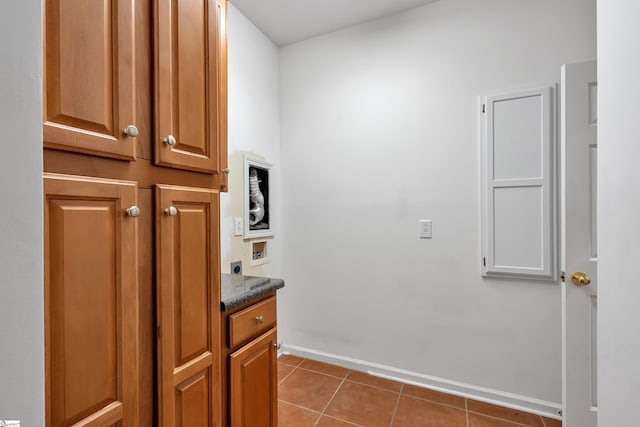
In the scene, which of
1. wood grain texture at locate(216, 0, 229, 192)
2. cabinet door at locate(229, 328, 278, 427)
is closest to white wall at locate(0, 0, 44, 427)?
wood grain texture at locate(216, 0, 229, 192)

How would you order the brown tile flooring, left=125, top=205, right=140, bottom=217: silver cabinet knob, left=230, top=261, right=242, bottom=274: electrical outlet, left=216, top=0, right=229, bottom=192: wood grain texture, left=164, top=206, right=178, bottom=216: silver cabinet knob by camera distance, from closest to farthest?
left=125, top=205, right=140, bottom=217: silver cabinet knob, left=164, top=206, right=178, bottom=216: silver cabinet knob, left=216, top=0, right=229, bottom=192: wood grain texture, the brown tile flooring, left=230, top=261, right=242, bottom=274: electrical outlet

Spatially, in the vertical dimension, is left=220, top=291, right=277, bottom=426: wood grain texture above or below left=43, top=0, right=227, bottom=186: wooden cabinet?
below

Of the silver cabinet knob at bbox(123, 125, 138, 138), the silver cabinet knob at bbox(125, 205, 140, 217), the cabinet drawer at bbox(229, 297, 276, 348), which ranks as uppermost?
the silver cabinet knob at bbox(123, 125, 138, 138)

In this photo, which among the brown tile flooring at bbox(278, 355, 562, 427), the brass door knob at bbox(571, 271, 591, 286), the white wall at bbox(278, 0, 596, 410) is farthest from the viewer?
the white wall at bbox(278, 0, 596, 410)

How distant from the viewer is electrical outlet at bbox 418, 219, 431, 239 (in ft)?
6.95

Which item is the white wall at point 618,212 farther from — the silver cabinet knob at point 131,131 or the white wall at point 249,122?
the white wall at point 249,122

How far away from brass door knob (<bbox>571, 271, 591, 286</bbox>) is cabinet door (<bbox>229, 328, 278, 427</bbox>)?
1.53 metres

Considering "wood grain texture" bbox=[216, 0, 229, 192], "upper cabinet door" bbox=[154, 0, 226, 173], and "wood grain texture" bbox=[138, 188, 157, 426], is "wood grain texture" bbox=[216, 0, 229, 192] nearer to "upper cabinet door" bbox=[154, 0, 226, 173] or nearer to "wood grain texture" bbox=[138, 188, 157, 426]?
"upper cabinet door" bbox=[154, 0, 226, 173]

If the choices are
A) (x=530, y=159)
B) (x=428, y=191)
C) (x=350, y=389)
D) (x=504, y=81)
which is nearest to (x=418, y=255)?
(x=428, y=191)

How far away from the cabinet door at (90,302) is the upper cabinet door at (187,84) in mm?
215

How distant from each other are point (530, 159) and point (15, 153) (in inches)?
88.7

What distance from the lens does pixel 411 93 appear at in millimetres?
2158

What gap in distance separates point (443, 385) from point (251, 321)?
1622 mm

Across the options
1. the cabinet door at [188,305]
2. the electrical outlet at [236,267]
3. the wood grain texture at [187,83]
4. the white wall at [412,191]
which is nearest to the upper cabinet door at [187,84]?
the wood grain texture at [187,83]
